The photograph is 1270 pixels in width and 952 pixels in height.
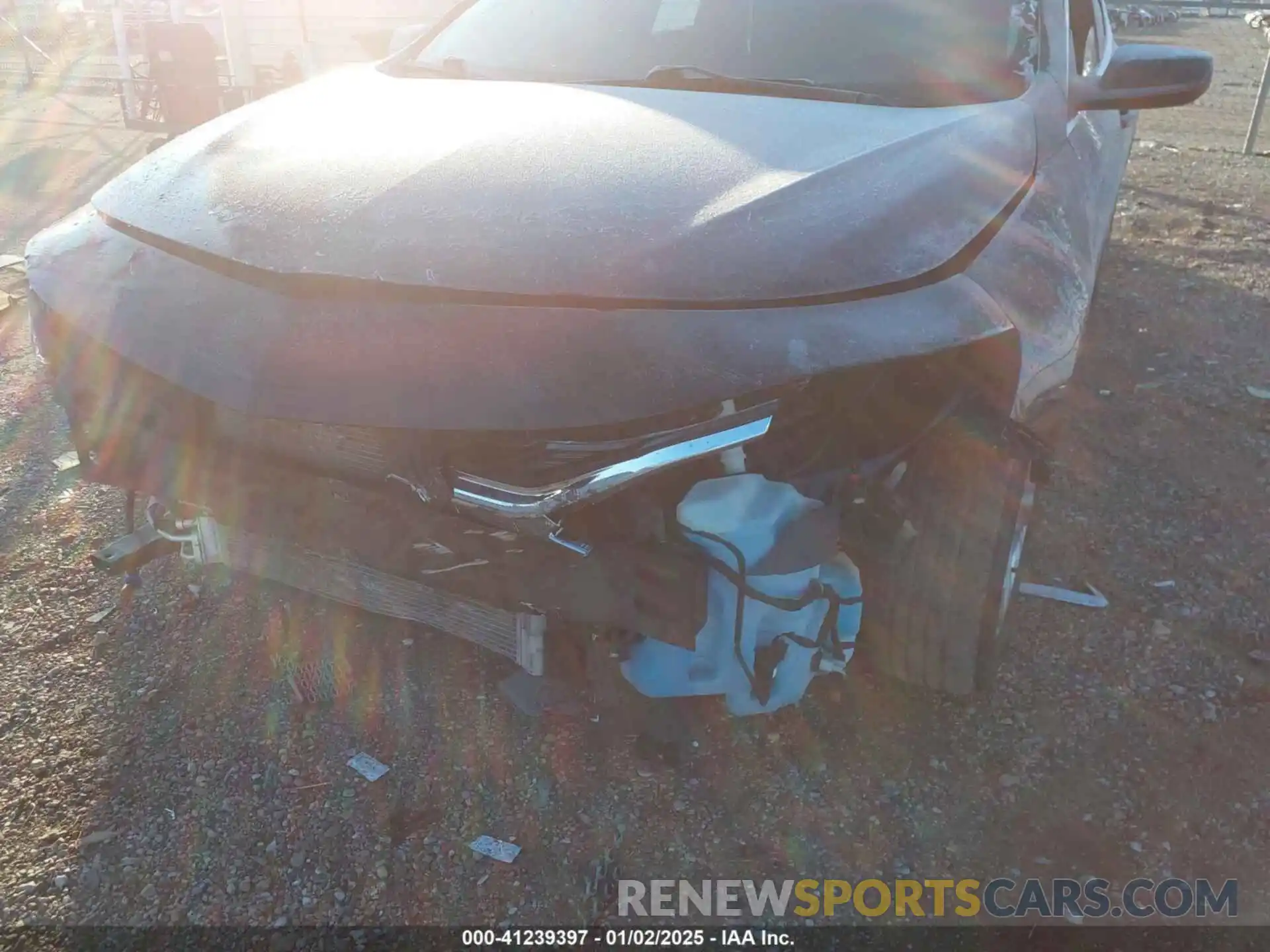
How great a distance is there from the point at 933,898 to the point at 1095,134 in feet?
8.73

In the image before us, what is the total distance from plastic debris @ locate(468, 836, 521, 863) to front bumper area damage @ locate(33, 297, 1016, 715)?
1.14 feet

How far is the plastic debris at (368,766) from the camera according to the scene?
2047mm

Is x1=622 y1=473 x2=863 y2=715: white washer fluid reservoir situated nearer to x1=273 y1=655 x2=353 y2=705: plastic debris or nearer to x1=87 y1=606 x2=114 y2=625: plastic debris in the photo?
x1=273 y1=655 x2=353 y2=705: plastic debris

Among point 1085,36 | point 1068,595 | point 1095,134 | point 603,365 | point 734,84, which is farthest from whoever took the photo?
point 1085,36

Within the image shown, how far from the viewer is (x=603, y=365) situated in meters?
1.54

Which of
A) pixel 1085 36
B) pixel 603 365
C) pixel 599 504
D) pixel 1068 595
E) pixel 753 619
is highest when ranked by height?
pixel 1085 36

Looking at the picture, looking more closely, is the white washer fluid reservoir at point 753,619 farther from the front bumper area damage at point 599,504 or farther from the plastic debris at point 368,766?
the plastic debris at point 368,766

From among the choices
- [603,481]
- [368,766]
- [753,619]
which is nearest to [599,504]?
[603,481]

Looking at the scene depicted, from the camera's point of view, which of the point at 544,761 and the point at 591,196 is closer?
the point at 591,196

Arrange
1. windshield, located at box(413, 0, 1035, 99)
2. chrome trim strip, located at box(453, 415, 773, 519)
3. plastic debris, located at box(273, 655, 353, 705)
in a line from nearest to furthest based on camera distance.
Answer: chrome trim strip, located at box(453, 415, 773, 519), plastic debris, located at box(273, 655, 353, 705), windshield, located at box(413, 0, 1035, 99)

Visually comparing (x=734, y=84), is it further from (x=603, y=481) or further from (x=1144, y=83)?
(x=603, y=481)

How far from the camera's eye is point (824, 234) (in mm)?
1668

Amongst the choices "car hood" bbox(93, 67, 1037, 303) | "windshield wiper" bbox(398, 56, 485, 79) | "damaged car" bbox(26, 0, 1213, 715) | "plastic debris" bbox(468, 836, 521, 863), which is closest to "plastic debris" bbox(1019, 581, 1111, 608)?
"damaged car" bbox(26, 0, 1213, 715)

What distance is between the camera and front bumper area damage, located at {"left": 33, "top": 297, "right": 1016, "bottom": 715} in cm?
162
